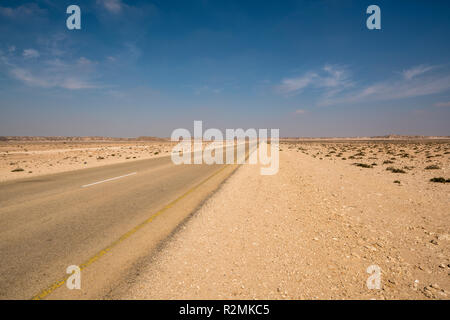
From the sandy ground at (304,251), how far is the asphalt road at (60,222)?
141 centimetres

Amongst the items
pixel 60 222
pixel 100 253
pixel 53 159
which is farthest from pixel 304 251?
pixel 53 159

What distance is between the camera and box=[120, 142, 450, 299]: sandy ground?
299cm

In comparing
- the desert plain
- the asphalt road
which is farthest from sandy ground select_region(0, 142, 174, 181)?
the desert plain

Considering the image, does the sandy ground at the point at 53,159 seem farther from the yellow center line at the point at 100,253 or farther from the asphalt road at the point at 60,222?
the yellow center line at the point at 100,253

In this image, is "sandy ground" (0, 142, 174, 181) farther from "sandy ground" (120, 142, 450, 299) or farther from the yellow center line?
Answer: "sandy ground" (120, 142, 450, 299)

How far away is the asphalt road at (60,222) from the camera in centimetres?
Answer: 334

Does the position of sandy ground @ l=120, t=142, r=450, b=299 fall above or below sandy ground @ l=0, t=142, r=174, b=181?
below

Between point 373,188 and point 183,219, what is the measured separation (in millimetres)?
8075

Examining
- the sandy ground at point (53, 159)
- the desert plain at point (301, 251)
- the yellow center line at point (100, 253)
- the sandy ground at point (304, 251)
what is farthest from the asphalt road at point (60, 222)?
the sandy ground at point (53, 159)

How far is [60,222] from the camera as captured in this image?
5.25m

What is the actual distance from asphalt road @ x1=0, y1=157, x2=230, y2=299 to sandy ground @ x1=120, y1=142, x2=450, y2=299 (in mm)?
1409

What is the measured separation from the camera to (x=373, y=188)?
9.09 meters

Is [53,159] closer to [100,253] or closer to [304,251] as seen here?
[100,253]

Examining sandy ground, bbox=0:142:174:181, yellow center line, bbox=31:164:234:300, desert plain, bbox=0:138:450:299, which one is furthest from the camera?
sandy ground, bbox=0:142:174:181
